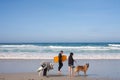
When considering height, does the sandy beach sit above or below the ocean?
below

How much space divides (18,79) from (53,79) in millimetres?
1856

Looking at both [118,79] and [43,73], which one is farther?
[43,73]

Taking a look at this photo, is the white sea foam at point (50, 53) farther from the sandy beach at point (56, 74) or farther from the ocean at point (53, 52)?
the sandy beach at point (56, 74)

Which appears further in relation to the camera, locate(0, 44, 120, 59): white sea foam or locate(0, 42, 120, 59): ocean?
locate(0, 42, 120, 59): ocean

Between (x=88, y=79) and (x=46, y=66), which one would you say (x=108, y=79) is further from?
(x=46, y=66)

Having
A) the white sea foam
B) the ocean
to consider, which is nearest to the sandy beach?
the white sea foam

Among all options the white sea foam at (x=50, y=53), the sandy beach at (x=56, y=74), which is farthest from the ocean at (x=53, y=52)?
the sandy beach at (x=56, y=74)

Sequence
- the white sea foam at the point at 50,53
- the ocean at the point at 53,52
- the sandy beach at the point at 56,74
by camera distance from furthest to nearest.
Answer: the ocean at the point at 53,52 < the white sea foam at the point at 50,53 < the sandy beach at the point at 56,74

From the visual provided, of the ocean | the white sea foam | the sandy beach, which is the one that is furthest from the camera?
the ocean

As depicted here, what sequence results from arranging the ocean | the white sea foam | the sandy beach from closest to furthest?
1. the sandy beach
2. the white sea foam
3. the ocean

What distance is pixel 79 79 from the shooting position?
1365 centimetres

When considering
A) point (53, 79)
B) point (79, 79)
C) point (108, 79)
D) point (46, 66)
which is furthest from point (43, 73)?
point (108, 79)

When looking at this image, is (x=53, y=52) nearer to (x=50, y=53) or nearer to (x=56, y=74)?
(x=50, y=53)

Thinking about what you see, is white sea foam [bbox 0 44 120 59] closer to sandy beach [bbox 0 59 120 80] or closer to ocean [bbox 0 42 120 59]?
ocean [bbox 0 42 120 59]
